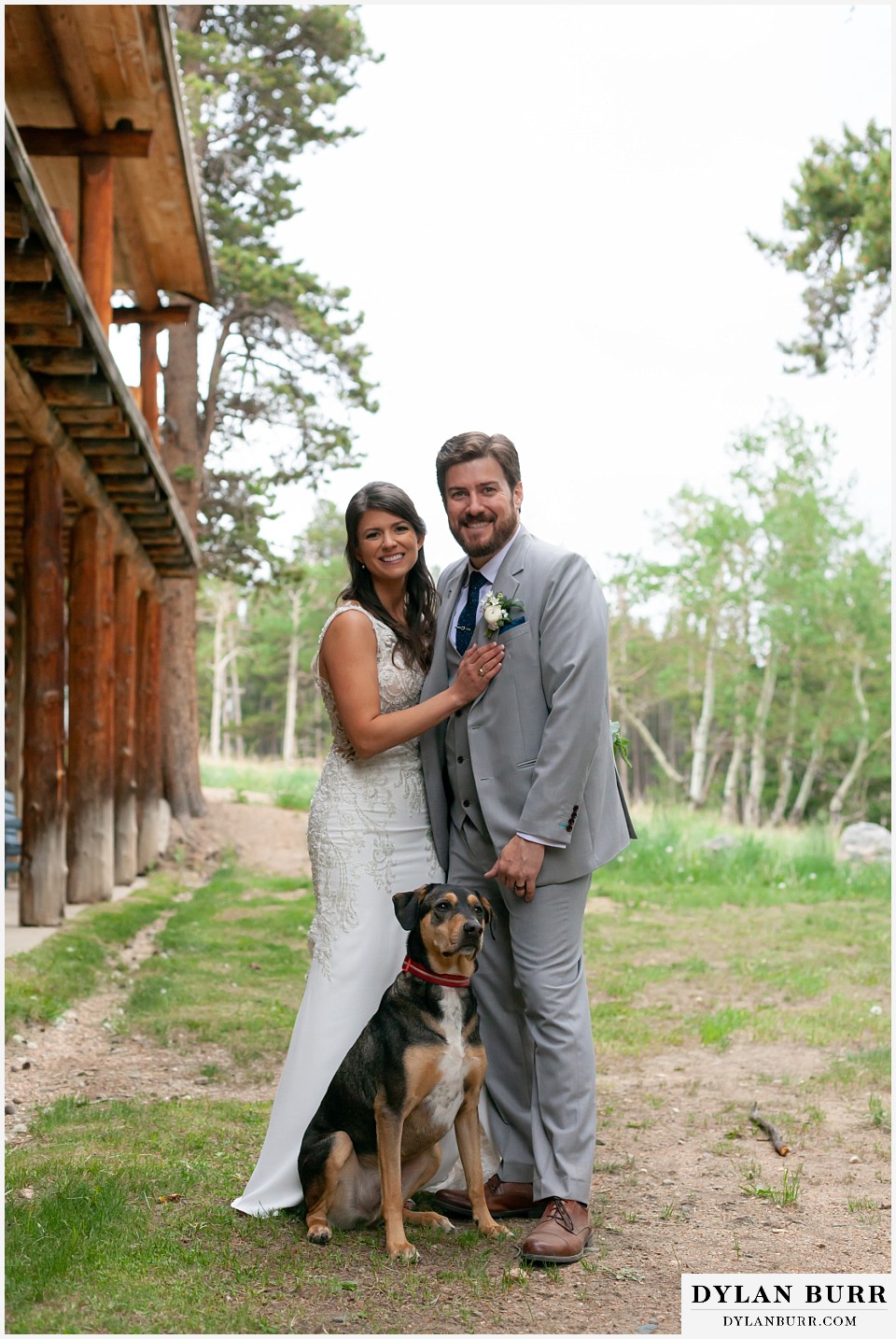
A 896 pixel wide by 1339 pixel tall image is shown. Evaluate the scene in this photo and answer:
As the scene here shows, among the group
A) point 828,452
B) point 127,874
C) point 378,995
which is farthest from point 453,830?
point 828,452

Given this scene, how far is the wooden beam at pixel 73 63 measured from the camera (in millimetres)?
9555

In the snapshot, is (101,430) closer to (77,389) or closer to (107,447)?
(107,447)

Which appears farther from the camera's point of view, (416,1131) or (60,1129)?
(60,1129)

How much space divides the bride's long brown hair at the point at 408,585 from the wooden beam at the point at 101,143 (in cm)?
752

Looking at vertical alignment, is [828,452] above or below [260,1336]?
above

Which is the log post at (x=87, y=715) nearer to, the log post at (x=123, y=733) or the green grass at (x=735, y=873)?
the log post at (x=123, y=733)

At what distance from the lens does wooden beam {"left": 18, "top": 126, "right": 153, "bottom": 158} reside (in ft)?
35.5

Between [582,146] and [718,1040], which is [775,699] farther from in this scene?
[718,1040]

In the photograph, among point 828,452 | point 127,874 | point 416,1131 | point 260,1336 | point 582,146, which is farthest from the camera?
point 582,146

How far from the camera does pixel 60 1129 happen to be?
5316mm

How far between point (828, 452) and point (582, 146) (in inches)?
1026

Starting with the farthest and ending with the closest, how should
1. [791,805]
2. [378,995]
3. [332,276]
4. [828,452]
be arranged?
[791,805] < [828,452] < [332,276] < [378,995]

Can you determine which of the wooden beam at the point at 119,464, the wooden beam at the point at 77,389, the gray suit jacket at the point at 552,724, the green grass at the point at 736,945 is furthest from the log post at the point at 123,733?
the gray suit jacket at the point at 552,724

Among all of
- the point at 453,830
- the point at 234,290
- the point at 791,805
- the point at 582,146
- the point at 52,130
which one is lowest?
the point at 791,805
